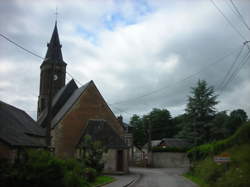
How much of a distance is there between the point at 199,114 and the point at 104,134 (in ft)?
66.0

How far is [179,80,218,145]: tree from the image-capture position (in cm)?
4691

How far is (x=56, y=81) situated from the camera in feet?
162

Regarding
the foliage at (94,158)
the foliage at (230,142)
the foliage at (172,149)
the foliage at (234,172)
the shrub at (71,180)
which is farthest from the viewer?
the foliage at (172,149)

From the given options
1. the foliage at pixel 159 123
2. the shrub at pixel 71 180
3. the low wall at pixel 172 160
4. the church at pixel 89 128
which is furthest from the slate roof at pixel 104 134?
the foliage at pixel 159 123

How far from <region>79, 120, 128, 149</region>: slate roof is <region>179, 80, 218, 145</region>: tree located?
57.1ft

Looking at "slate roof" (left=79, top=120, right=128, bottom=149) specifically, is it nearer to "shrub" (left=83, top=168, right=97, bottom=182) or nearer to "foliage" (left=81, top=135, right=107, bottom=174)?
"foliage" (left=81, top=135, right=107, bottom=174)

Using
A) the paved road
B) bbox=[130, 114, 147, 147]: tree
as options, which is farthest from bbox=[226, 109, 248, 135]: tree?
bbox=[130, 114, 147, 147]: tree

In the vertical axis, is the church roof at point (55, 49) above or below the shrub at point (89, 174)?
above

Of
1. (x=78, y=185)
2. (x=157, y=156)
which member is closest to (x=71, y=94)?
(x=157, y=156)

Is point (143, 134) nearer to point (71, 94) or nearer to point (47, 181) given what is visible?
point (71, 94)

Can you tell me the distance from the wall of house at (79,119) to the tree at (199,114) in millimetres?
14471

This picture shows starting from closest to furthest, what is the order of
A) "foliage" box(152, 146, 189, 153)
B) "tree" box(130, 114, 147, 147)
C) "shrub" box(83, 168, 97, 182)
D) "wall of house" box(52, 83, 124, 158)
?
"shrub" box(83, 168, 97, 182)
"wall of house" box(52, 83, 124, 158)
"foliage" box(152, 146, 189, 153)
"tree" box(130, 114, 147, 147)

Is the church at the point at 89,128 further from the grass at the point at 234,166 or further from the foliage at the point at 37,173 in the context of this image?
the foliage at the point at 37,173

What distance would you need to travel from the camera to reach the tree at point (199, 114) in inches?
1847
